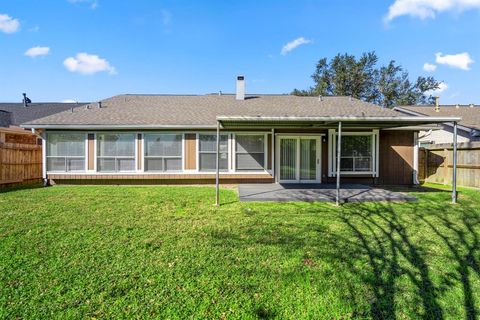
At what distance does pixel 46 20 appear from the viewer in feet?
38.0

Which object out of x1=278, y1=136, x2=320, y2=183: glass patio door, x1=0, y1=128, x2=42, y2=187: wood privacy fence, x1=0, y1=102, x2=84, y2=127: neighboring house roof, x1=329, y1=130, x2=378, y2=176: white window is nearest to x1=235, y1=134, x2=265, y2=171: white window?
x1=278, y1=136, x2=320, y2=183: glass patio door

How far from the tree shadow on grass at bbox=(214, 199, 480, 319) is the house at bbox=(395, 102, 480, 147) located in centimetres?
808

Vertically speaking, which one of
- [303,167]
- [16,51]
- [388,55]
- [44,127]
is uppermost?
[388,55]

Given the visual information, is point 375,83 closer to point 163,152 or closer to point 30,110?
point 163,152

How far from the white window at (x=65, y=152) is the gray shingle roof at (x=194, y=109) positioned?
67 centimetres

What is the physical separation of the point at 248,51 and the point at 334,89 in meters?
17.2

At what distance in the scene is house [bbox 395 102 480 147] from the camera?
14.2m

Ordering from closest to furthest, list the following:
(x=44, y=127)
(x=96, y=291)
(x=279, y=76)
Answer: (x=96, y=291)
(x=44, y=127)
(x=279, y=76)

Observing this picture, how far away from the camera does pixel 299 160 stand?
1123 cm

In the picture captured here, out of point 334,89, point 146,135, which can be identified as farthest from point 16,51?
point 334,89

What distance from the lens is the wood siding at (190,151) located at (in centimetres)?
1097

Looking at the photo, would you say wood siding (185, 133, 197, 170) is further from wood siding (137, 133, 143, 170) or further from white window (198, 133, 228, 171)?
wood siding (137, 133, 143, 170)

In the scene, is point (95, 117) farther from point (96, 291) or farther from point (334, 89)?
point (334, 89)

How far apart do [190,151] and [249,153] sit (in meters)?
2.40
